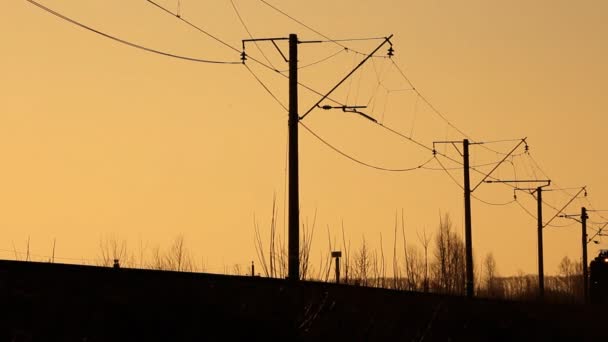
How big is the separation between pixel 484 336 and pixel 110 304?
19.0 metres

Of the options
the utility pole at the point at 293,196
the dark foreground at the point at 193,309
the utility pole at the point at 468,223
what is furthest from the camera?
the utility pole at the point at 468,223

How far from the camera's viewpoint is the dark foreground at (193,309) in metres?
16.5

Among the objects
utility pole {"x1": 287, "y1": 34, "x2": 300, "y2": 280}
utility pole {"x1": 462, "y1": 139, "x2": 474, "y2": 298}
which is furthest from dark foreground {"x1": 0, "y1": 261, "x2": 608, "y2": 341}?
utility pole {"x1": 462, "y1": 139, "x2": 474, "y2": 298}

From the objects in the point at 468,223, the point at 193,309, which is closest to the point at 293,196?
the point at 193,309

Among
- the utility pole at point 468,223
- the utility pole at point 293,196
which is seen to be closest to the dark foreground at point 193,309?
the utility pole at point 293,196

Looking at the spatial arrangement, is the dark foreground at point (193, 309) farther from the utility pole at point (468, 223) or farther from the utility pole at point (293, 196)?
the utility pole at point (468, 223)

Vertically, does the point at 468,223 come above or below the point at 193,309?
above

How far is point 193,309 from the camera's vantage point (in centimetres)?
1959

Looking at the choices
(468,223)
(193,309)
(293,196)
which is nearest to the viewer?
(193,309)

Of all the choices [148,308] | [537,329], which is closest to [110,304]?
[148,308]

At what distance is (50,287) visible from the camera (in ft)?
56.8

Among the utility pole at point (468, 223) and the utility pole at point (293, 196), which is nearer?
the utility pole at point (293, 196)

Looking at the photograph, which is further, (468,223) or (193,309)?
(468,223)

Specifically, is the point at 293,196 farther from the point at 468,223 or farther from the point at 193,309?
the point at 468,223
